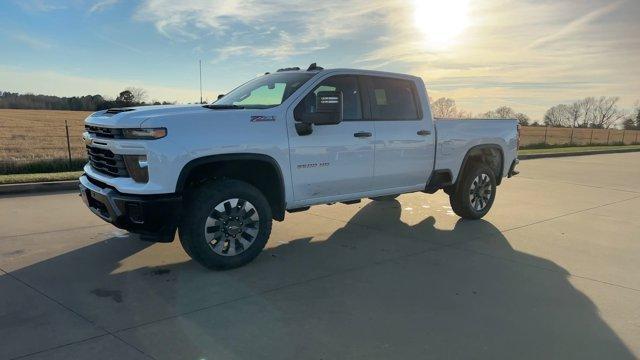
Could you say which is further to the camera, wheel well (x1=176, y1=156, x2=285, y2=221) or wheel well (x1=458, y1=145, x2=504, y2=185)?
wheel well (x1=458, y1=145, x2=504, y2=185)

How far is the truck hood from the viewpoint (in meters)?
4.41

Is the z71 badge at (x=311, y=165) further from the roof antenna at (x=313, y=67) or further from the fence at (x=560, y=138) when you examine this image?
the fence at (x=560, y=138)

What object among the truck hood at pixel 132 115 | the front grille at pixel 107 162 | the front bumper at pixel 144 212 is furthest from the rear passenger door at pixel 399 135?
the front grille at pixel 107 162

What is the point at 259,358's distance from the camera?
3.22 metres

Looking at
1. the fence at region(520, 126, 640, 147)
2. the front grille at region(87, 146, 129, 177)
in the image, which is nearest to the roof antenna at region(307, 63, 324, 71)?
the front grille at region(87, 146, 129, 177)

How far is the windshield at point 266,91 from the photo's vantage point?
5.48m

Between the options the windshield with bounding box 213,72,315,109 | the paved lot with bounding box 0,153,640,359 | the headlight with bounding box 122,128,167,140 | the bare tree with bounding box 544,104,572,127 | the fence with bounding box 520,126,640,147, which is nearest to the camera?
the paved lot with bounding box 0,153,640,359

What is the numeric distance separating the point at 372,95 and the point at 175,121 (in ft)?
8.49

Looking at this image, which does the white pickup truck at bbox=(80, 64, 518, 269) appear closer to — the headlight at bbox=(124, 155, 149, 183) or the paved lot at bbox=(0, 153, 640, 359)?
the headlight at bbox=(124, 155, 149, 183)

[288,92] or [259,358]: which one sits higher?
[288,92]

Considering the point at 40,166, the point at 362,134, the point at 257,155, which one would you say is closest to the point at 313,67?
the point at 362,134

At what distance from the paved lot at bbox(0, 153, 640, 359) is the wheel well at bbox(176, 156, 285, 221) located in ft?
2.34

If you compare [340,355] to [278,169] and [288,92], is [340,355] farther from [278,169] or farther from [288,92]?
[288,92]

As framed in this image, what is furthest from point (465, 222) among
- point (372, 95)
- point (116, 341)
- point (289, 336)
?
point (116, 341)
